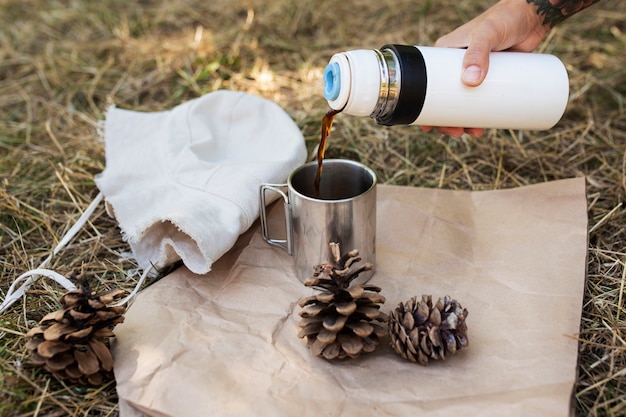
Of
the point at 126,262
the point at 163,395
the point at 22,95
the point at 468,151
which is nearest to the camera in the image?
the point at 163,395

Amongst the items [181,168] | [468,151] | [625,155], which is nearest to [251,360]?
[181,168]

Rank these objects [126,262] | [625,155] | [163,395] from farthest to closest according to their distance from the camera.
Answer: [625,155] < [126,262] < [163,395]

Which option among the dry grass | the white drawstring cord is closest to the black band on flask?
the dry grass

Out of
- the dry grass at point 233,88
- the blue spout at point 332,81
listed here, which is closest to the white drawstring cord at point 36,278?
the dry grass at point 233,88

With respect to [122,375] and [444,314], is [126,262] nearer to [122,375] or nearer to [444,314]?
[122,375]

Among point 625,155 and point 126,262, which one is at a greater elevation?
point 625,155

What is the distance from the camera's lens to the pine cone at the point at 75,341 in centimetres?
95

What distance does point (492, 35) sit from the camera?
1.17 metres

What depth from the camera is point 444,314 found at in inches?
38.7

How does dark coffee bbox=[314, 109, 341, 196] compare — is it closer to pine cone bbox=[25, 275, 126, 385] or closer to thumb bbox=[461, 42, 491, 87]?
thumb bbox=[461, 42, 491, 87]

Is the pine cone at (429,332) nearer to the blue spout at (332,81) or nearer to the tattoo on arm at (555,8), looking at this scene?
the blue spout at (332,81)

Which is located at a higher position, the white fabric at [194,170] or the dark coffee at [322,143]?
the dark coffee at [322,143]

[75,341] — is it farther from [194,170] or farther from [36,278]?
[194,170]

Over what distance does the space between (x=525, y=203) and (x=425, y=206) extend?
0.67 feet
